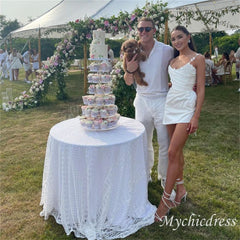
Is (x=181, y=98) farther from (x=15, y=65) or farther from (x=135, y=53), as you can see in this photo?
(x=15, y=65)

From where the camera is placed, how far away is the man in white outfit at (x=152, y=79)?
8.90ft

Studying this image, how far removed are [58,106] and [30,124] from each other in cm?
176

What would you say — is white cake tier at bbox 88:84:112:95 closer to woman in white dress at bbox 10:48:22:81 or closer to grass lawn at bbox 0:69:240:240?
grass lawn at bbox 0:69:240:240

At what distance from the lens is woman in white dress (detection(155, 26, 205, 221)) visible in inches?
96.3

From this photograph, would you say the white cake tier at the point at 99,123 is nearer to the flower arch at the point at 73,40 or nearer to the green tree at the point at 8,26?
the flower arch at the point at 73,40

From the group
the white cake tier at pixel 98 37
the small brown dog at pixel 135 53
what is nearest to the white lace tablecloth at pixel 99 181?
the small brown dog at pixel 135 53

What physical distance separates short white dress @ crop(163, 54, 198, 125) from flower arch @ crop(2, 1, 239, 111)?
11.0 feet

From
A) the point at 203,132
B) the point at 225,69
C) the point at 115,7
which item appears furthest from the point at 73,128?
the point at 225,69

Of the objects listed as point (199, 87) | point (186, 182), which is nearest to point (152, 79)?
point (199, 87)

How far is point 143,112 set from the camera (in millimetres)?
2953

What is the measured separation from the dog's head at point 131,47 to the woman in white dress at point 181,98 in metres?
0.37

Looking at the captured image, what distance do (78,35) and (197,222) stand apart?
240 inches

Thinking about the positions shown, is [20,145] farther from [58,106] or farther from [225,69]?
[225,69]

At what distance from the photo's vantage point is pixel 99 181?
7.72 feet
